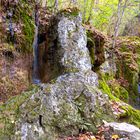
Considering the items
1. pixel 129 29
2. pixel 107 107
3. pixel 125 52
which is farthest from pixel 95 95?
pixel 129 29

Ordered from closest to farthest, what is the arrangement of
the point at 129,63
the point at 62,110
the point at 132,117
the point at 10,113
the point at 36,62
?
the point at 10,113, the point at 62,110, the point at 132,117, the point at 36,62, the point at 129,63

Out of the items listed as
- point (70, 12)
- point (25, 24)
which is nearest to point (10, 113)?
point (25, 24)

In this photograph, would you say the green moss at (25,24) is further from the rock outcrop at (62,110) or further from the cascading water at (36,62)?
the rock outcrop at (62,110)

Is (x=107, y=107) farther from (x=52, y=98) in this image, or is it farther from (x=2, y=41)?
(x=2, y=41)

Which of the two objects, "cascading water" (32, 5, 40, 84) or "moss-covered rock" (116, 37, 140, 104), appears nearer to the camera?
"cascading water" (32, 5, 40, 84)

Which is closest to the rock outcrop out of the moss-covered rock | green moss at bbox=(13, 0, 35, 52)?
green moss at bbox=(13, 0, 35, 52)

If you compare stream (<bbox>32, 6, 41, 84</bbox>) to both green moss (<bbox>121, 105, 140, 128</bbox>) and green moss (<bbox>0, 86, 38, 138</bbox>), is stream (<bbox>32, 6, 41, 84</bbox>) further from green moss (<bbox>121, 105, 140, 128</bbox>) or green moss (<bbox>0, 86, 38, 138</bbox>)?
green moss (<bbox>121, 105, 140, 128</bbox>)

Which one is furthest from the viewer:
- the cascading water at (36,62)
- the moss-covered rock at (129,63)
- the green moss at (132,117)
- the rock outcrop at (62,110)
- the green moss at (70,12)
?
the moss-covered rock at (129,63)

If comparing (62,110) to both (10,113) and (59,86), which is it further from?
(10,113)

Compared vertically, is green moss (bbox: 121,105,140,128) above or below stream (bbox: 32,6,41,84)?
below

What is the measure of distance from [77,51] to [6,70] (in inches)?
78.1

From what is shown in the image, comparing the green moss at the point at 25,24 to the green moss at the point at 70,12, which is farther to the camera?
the green moss at the point at 70,12

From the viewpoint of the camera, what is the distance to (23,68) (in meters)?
6.74

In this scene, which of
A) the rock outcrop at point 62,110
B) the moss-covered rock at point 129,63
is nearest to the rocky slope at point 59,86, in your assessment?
the rock outcrop at point 62,110
